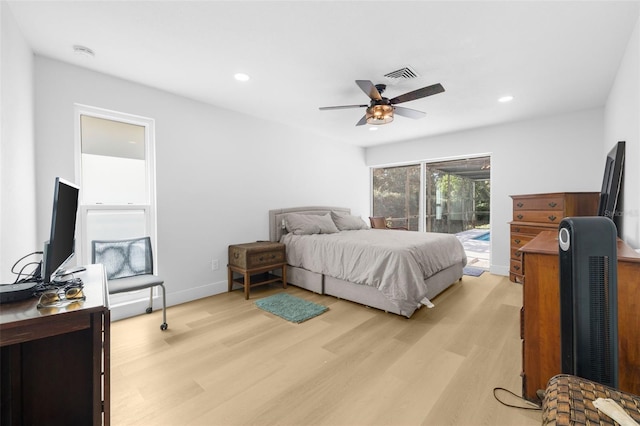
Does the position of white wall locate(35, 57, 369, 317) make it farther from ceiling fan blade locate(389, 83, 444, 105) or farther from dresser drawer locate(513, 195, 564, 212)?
dresser drawer locate(513, 195, 564, 212)

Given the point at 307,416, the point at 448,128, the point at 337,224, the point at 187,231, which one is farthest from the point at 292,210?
the point at 307,416

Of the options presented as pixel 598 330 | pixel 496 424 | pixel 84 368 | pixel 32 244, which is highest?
pixel 32 244

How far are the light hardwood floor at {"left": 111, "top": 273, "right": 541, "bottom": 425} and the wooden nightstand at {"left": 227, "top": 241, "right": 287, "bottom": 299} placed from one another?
49cm

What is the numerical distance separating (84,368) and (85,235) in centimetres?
193

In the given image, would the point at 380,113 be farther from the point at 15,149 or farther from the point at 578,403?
the point at 15,149

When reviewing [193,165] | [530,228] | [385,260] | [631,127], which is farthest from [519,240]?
A: [193,165]

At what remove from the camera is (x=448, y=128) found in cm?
466

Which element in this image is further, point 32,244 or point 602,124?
point 602,124

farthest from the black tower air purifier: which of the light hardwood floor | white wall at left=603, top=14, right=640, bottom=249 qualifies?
white wall at left=603, top=14, right=640, bottom=249

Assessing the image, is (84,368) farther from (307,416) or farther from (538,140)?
(538,140)

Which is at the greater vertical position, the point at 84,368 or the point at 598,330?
the point at 598,330

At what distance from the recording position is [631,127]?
2.14 meters

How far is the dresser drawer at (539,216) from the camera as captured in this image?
3.47 meters

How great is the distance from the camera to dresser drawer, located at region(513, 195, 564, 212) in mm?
3449
